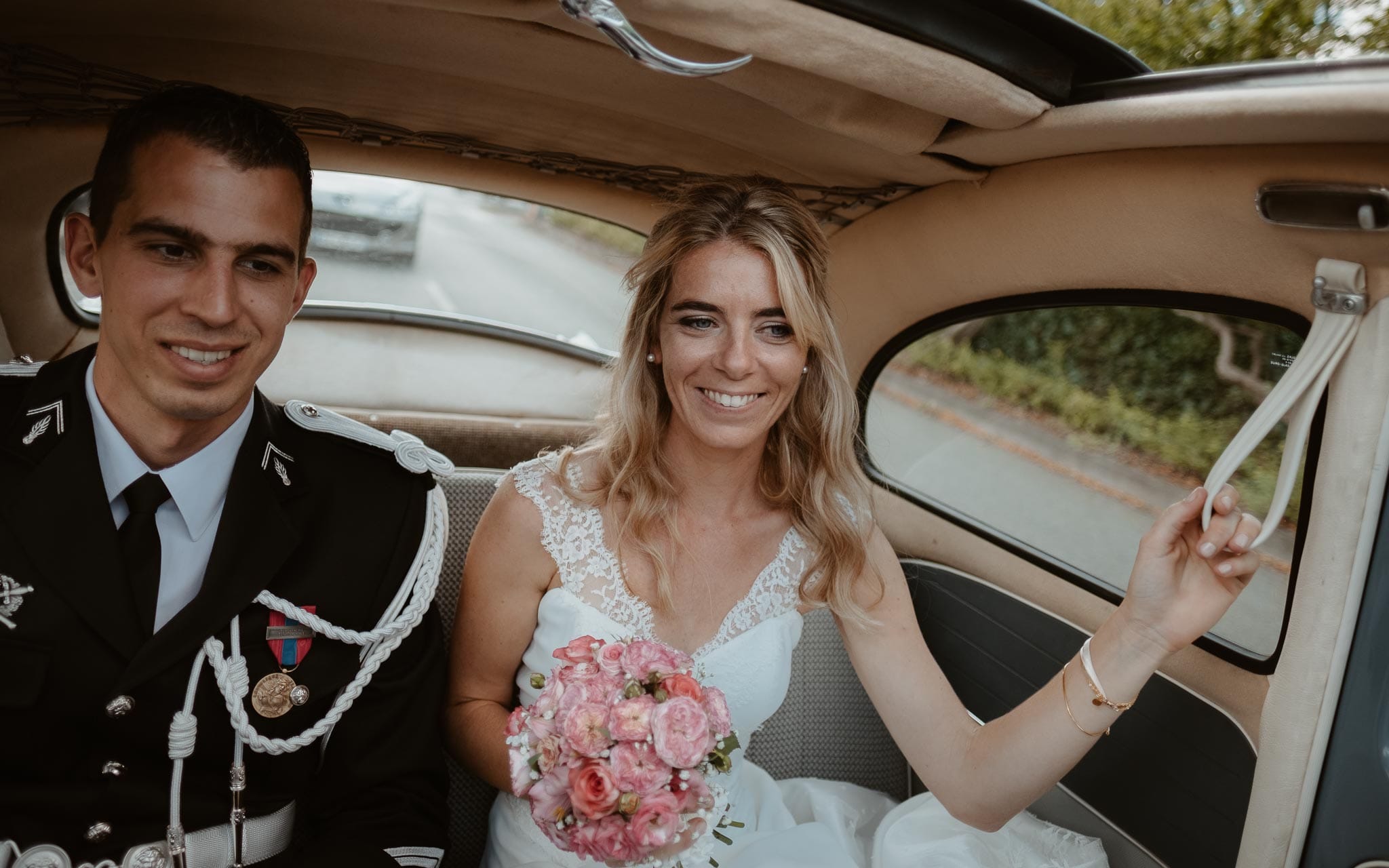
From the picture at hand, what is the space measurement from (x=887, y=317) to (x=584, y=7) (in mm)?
1906

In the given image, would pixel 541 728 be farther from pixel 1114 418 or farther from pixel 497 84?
pixel 1114 418

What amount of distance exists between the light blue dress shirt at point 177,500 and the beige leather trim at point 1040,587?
1639 mm

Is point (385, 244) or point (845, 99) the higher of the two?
point (845, 99)

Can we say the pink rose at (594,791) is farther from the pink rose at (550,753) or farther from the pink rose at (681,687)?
the pink rose at (681,687)

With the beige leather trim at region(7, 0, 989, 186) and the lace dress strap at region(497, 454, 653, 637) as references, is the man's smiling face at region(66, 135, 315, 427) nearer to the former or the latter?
the beige leather trim at region(7, 0, 989, 186)

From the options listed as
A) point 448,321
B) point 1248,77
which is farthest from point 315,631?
point 448,321

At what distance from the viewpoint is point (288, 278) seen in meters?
1.84

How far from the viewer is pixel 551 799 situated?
1514 millimetres

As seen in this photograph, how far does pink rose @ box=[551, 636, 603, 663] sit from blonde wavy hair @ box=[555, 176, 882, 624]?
68 centimetres

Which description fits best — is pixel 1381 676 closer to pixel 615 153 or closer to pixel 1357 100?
pixel 1357 100

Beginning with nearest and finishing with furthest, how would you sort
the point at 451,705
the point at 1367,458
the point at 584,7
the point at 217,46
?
the point at 584,7
the point at 1367,458
the point at 217,46
the point at 451,705

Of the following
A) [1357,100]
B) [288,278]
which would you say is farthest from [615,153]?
[1357,100]

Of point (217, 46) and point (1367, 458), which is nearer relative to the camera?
point (1367, 458)

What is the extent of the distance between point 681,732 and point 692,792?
100 mm
